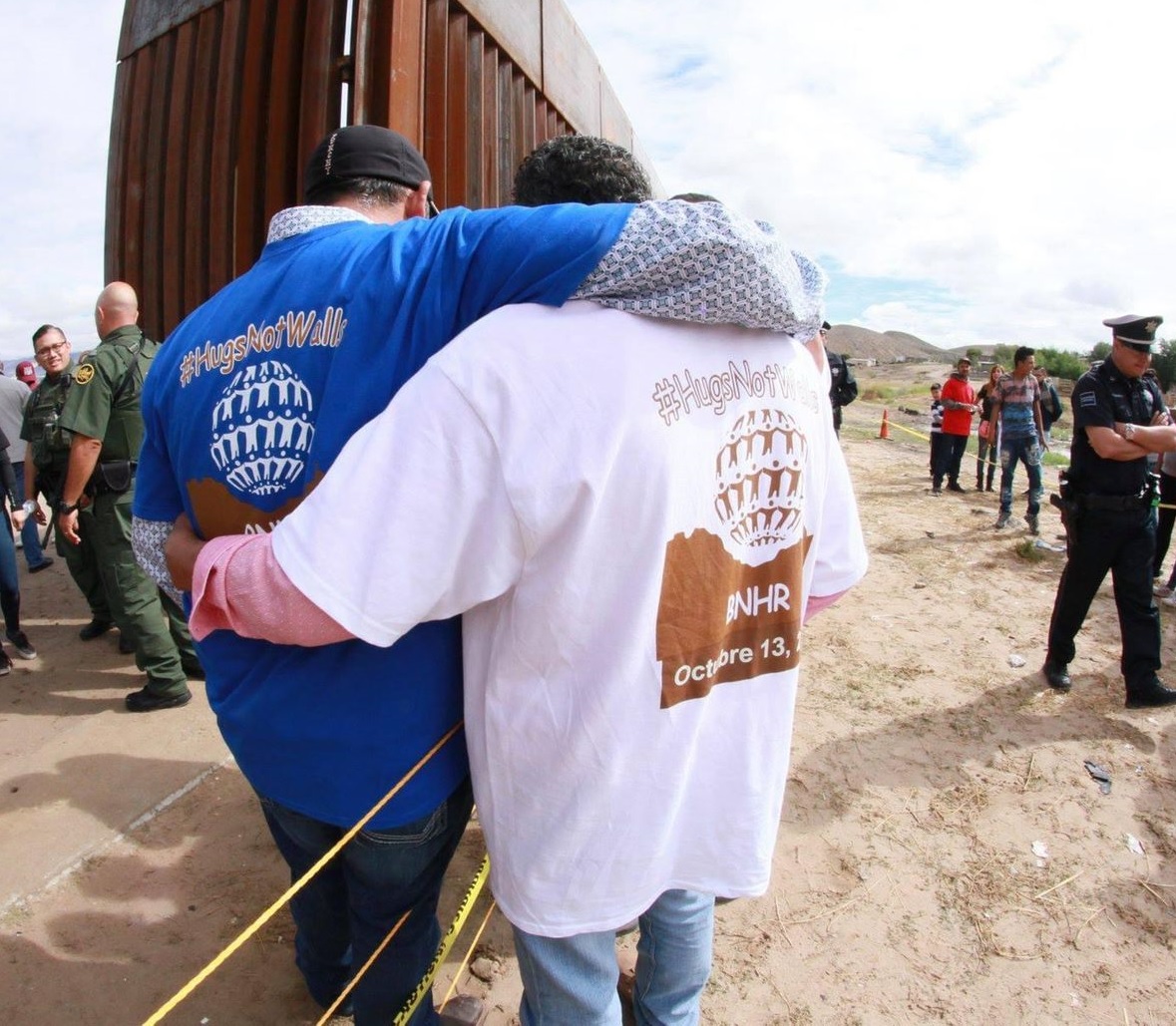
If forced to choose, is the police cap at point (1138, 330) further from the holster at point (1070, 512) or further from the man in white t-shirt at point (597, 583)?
the man in white t-shirt at point (597, 583)

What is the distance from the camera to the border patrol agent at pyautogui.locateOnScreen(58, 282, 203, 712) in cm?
338

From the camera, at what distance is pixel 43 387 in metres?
4.32

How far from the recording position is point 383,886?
1.41 metres

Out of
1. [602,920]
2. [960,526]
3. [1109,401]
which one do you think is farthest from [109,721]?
[960,526]

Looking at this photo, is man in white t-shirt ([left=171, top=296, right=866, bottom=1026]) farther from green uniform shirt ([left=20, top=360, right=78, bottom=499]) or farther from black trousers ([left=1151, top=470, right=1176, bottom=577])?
black trousers ([left=1151, top=470, right=1176, bottom=577])

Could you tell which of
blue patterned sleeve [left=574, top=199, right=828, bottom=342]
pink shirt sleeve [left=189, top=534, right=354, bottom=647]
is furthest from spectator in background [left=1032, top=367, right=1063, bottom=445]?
pink shirt sleeve [left=189, top=534, right=354, bottom=647]

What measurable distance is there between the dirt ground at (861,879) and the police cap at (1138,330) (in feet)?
5.96

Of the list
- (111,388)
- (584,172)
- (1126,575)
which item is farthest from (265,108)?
(1126,575)

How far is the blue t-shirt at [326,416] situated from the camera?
108 centimetres

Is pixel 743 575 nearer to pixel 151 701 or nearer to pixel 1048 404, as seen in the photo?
pixel 151 701

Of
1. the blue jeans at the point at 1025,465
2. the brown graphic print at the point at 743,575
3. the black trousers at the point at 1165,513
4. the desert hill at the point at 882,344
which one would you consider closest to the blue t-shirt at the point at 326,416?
the brown graphic print at the point at 743,575

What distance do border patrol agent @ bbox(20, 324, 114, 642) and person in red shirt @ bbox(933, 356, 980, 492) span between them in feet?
28.9

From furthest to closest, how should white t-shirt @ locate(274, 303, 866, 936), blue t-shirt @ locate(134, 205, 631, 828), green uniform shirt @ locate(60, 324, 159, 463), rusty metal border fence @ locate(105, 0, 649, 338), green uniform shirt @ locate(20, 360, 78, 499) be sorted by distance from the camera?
1. green uniform shirt @ locate(20, 360, 78, 499)
2. green uniform shirt @ locate(60, 324, 159, 463)
3. rusty metal border fence @ locate(105, 0, 649, 338)
4. blue t-shirt @ locate(134, 205, 631, 828)
5. white t-shirt @ locate(274, 303, 866, 936)

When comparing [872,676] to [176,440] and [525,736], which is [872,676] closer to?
[525,736]
